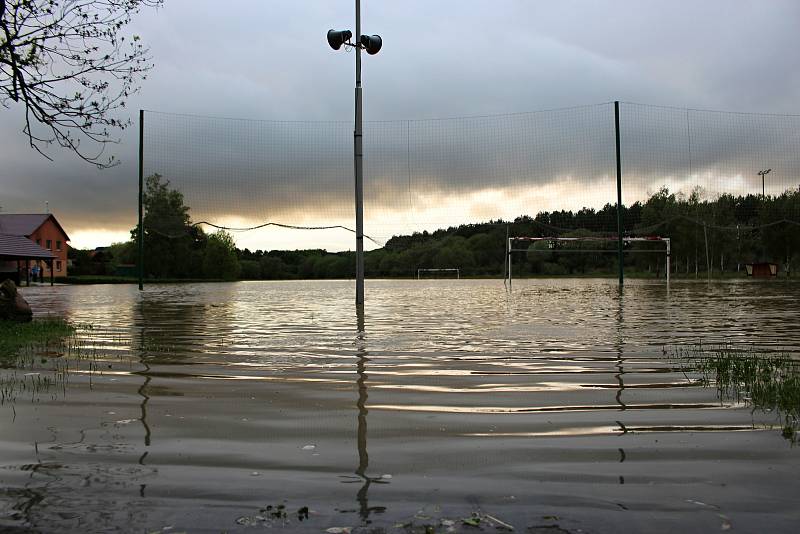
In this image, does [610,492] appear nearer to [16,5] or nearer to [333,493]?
[333,493]

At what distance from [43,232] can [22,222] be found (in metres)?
6.42

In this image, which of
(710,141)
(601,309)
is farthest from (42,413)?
(710,141)

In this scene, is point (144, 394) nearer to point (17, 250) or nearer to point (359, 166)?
point (359, 166)

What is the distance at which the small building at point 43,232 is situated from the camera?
5447 centimetres

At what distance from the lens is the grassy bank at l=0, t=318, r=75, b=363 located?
6656mm

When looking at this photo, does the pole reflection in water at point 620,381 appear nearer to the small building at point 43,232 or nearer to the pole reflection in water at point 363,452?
the pole reflection in water at point 363,452

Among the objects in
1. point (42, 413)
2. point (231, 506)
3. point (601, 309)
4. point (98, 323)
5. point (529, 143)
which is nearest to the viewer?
point (231, 506)

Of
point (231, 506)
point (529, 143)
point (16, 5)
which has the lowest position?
point (231, 506)

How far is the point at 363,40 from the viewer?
12172 mm

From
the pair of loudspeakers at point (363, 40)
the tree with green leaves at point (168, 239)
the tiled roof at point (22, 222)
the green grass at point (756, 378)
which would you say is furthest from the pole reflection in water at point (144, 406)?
the tiled roof at point (22, 222)

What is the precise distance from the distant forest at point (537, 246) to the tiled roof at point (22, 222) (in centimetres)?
944

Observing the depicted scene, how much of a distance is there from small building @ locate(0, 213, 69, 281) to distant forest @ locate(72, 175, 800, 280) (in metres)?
4.88

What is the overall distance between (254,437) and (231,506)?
3.10 ft

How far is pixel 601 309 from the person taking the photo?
12453 mm
